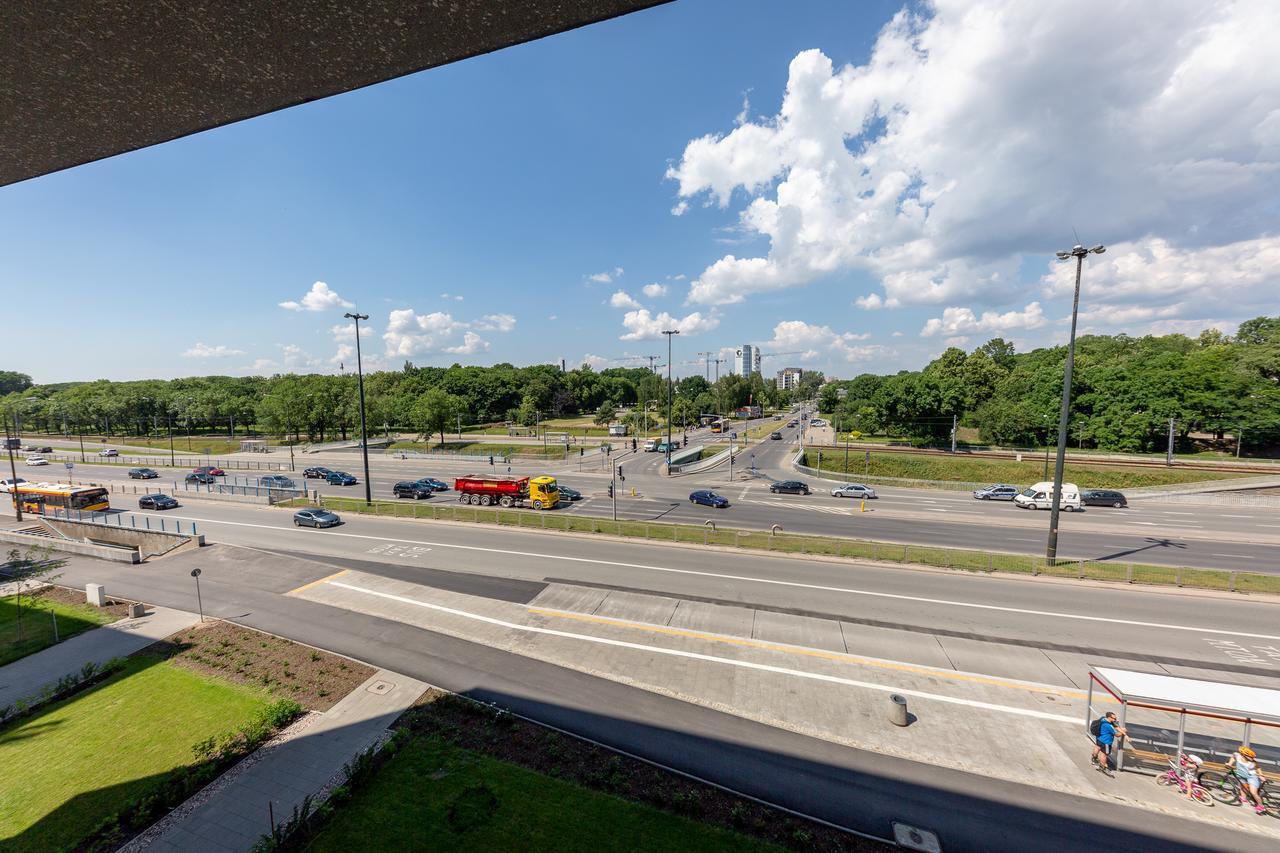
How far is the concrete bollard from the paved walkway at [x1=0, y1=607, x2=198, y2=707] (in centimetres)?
2197

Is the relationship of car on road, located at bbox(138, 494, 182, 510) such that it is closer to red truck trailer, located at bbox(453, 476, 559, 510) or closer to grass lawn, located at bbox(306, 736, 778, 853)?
red truck trailer, located at bbox(453, 476, 559, 510)

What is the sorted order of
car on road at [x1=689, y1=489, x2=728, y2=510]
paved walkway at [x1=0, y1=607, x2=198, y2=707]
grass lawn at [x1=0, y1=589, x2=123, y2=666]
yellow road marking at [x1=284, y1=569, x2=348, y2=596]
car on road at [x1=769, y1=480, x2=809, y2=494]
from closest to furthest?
paved walkway at [x1=0, y1=607, x2=198, y2=707]
grass lawn at [x1=0, y1=589, x2=123, y2=666]
yellow road marking at [x1=284, y1=569, x2=348, y2=596]
car on road at [x1=689, y1=489, x2=728, y2=510]
car on road at [x1=769, y1=480, x2=809, y2=494]

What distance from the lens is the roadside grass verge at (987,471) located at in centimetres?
4338

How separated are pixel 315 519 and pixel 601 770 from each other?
87.2ft

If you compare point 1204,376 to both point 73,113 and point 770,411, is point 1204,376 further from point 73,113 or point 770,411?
point 770,411

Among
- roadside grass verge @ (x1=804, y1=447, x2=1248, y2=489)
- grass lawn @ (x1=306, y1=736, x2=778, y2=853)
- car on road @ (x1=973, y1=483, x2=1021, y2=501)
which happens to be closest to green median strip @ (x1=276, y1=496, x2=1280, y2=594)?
grass lawn @ (x1=306, y1=736, x2=778, y2=853)

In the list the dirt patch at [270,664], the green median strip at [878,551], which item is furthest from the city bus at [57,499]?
the dirt patch at [270,664]

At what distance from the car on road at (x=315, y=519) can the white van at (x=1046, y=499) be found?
48.0 meters

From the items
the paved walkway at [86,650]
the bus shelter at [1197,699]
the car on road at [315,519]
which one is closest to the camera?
the bus shelter at [1197,699]

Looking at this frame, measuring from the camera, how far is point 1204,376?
52.2 meters

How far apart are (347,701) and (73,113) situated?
1314 cm

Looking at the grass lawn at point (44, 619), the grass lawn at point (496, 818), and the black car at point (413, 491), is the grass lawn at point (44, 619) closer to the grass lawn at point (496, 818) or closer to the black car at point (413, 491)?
the grass lawn at point (496, 818)

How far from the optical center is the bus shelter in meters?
9.09

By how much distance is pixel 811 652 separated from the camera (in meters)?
14.1
